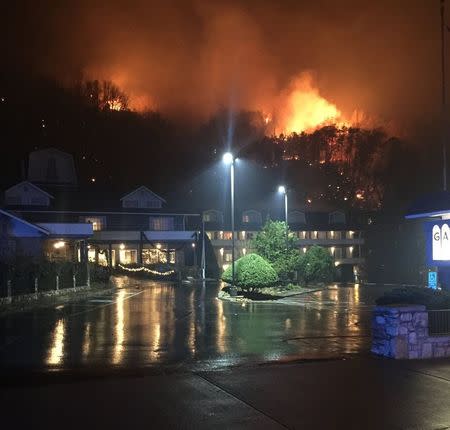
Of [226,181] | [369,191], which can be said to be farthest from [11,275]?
[369,191]

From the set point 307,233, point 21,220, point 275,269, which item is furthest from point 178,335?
point 307,233

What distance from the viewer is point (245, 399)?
320 inches

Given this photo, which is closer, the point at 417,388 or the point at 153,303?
the point at 417,388

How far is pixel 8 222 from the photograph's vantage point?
37344 mm

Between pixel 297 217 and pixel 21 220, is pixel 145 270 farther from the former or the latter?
pixel 297 217

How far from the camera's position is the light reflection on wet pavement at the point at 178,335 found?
11.7 meters

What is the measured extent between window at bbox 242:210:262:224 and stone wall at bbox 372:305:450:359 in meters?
61.8

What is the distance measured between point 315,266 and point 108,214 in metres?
26.3

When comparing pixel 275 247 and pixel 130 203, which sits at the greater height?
pixel 130 203

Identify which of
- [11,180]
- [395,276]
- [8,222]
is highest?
[11,180]

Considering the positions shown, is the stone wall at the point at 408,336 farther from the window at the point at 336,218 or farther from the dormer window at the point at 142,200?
the window at the point at 336,218

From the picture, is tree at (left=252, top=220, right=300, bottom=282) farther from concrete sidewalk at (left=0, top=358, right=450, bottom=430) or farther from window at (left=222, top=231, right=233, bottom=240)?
concrete sidewalk at (left=0, top=358, right=450, bottom=430)

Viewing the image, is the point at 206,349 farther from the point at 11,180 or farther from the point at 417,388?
the point at 11,180

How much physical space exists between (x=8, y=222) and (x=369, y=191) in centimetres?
6625
